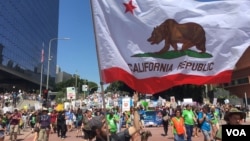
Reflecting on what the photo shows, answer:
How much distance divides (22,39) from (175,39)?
67.5 m

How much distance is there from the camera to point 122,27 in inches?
266

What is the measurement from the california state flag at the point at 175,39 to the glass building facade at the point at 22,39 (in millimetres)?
48186

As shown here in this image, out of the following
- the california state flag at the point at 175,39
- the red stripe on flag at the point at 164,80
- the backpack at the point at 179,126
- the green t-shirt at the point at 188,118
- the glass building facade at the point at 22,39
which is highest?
the glass building facade at the point at 22,39

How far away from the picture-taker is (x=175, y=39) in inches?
265

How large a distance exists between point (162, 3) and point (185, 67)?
1077 millimetres

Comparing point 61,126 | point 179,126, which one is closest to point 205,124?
point 179,126

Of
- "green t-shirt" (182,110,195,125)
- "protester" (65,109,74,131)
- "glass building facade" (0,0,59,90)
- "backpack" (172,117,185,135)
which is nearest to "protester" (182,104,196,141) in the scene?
"green t-shirt" (182,110,195,125)

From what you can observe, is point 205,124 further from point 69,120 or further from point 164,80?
point 69,120

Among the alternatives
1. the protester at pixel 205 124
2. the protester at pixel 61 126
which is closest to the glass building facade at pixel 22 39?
the protester at pixel 61 126

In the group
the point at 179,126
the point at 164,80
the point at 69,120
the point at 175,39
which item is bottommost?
the point at 179,126

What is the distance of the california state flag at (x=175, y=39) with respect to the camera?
6.69 metres

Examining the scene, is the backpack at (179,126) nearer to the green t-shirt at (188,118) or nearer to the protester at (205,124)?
the protester at (205,124)

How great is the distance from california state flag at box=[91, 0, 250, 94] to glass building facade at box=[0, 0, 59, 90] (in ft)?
158

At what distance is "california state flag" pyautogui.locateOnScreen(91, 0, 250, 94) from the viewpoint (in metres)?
6.69
